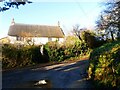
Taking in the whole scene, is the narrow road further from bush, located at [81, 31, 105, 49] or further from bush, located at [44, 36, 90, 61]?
bush, located at [81, 31, 105, 49]

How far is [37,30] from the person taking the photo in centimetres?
5319

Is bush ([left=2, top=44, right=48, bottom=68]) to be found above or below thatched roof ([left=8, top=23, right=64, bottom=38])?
below

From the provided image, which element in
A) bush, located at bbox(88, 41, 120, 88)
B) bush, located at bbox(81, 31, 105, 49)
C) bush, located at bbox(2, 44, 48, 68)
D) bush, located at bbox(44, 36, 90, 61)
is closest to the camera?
bush, located at bbox(88, 41, 120, 88)

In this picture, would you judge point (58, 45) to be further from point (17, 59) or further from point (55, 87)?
point (55, 87)

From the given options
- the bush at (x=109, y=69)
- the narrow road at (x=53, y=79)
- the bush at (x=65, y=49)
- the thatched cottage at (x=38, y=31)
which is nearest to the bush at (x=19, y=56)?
the bush at (x=65, y=49)

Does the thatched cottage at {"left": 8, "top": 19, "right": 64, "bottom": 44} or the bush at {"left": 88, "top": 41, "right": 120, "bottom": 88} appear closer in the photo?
the bush at {"left": 88, "top": 41, "right": 120, "bottom": 88}

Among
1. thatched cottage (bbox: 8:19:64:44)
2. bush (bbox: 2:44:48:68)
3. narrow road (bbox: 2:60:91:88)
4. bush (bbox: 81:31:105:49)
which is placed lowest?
narrow road (bbox: 2:60:91:88)

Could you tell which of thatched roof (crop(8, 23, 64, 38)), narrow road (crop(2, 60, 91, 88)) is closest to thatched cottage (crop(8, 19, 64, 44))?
thatched roof (crop(8, 23, 64, 38))

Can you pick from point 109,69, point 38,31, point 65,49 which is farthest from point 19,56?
point 38,31

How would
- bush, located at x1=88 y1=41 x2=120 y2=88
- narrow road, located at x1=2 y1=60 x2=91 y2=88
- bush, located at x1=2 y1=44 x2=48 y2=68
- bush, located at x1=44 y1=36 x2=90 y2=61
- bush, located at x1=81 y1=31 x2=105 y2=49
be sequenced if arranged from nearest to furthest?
bush, located at x1=88 y1=41 x2=120 y2=88, narrow road, located at x1=2 y1=60 x2=91 y2=88, bush, located at x1=2 y1=44 x2=48 y2=68, bush, located at x1=44 y1=36 x2=90 y2=61, bush, located at x1=81 y1=31 x2=105 y2=49

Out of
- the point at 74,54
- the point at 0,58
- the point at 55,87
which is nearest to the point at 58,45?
the point at 74,54

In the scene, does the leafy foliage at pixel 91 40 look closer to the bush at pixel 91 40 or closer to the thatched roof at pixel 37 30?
the bush at pixel 91 40

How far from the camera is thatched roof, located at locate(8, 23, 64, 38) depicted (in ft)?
168

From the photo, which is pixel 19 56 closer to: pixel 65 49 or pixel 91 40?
pixel 65 49
